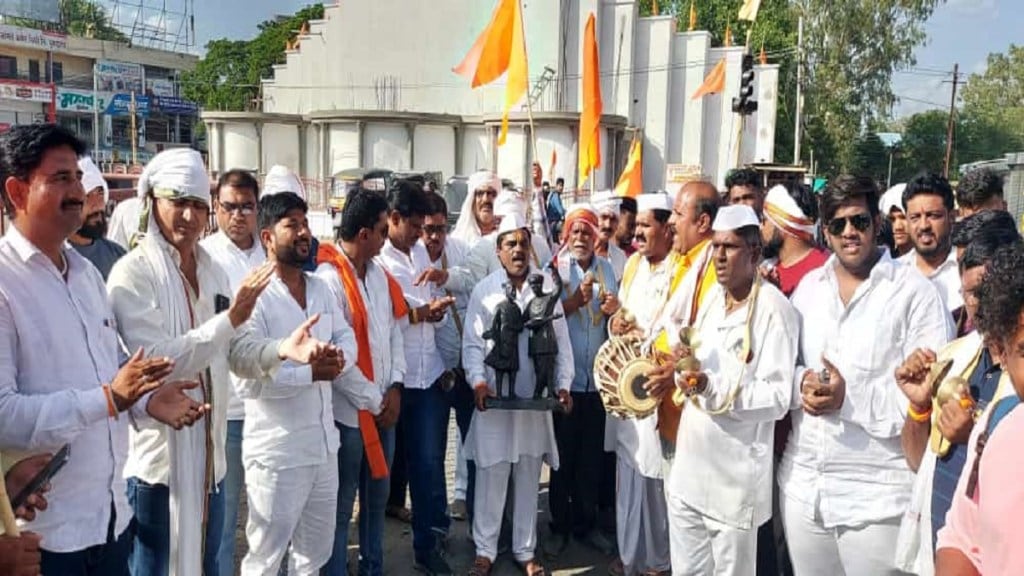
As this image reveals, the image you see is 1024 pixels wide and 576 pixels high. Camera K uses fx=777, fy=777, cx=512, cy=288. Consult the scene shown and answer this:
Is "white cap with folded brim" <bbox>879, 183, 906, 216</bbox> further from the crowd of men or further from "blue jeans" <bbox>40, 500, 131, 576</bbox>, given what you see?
"blue jeans" <bbox>40, 500, 131, 576</bbox>

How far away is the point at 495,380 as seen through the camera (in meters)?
4.61

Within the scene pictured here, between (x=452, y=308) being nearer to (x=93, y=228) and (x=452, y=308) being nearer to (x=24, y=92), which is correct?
(x=93, y=228)

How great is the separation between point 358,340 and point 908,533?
8.53 feet

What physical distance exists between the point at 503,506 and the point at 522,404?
754mm

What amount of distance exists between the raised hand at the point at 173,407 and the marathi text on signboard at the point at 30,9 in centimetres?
5718

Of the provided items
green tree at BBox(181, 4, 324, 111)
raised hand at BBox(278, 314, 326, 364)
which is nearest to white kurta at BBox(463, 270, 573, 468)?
raised hand at BBox(278, 314, 326, 364)

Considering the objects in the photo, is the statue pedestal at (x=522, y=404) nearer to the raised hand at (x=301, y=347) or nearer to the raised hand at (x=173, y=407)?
the raised hand at (x=301, y=347)

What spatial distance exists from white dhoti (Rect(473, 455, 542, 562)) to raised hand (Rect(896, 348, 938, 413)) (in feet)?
8.25

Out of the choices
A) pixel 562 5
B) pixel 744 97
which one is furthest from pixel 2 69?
pixel 744 97

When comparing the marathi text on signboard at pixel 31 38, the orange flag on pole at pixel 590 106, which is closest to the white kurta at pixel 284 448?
the orange flag on pole at pixel 590 106

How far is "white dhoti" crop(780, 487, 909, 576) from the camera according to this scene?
3.04 meters

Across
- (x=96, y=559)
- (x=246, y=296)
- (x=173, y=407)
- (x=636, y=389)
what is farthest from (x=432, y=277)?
(x=96, y=559)

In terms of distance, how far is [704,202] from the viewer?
14.4ft

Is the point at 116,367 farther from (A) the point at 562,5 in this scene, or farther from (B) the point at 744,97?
(A) the point at 562,5
